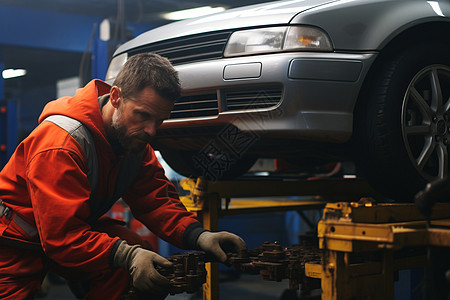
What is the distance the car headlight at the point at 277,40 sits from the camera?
8.68 feet

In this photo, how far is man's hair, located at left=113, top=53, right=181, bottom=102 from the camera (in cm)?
234

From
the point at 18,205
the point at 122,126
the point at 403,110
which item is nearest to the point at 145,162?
the point at 122,126

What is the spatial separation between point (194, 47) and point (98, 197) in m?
0.93

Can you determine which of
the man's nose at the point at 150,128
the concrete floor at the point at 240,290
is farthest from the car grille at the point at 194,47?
the concrete floor at the point at 240,290

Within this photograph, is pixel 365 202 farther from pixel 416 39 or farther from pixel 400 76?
pixel 416 39

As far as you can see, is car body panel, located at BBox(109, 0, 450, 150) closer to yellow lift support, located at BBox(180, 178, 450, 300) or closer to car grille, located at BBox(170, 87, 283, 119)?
car grille, located at BBox(170, 87, 283, 119)

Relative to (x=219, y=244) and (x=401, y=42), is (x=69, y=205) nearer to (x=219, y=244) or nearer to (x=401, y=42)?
(x=219, y=244)

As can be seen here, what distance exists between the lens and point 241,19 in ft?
9.30

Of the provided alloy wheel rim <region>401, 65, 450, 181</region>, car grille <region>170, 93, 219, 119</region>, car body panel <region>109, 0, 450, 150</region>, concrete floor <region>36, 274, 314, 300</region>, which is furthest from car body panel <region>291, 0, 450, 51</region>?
concrete floor <region>36, 274, 314, 300</region>

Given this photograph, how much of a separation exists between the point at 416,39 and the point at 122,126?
1.44 m

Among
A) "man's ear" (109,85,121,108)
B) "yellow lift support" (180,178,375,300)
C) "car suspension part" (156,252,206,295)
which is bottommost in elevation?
"car suspension part" (156,252,206,295)

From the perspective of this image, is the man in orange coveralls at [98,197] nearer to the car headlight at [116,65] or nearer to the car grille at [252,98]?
the car grille at [252,98]

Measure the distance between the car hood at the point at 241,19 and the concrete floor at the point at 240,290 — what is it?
2.97m

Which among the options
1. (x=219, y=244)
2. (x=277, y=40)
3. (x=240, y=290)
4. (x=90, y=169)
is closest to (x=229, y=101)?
(x=277, y=40)
